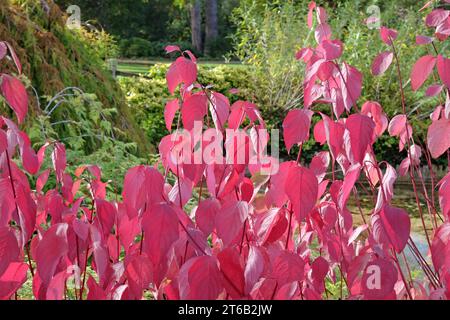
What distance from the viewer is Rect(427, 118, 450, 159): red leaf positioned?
48.4 inches

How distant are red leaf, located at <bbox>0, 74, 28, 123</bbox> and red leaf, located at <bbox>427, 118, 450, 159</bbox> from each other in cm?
65

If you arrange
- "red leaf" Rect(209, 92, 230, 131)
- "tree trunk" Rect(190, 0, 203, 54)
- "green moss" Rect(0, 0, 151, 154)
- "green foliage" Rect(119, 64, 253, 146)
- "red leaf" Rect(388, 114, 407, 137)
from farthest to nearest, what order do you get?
"tree trunk" Rect(190, 0, 203, 54)
"green foliage" Rect(119, 64, 253, 146)
"green moss" Rect(0, 0, 151, 154)
"red leaf" Rect(388, 114, 407, 137)
"red leaf" Rect(209, 92, 230, 131)

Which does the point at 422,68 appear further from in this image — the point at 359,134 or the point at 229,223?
the point at 229,223

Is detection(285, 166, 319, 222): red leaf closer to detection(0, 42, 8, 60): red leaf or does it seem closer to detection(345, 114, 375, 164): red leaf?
detection(345, 114, 375, 164): red leaf

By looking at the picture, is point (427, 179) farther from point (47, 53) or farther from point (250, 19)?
point (47, 53)

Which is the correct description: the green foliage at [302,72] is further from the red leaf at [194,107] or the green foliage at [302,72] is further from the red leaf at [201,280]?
the red leaf at [201,280]

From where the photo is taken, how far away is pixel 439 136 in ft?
4.05

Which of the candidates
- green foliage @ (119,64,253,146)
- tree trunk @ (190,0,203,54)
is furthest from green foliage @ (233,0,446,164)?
tree trunk @ (190,0,203,54)

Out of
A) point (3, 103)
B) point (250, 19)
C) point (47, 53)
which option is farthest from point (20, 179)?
point (250, 19)

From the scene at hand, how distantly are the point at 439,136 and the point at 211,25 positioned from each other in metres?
27.1

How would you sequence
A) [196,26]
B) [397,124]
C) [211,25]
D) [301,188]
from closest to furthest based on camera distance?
1. [301,188]
2. [397,124]
3. [196,26]
4. [211,25]

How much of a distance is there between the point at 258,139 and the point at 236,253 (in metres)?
0.25

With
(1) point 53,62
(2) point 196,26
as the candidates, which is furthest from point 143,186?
(2) point 196,26

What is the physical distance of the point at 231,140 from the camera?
1.27 metres
